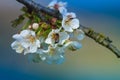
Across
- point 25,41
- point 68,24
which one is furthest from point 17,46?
point 68,24

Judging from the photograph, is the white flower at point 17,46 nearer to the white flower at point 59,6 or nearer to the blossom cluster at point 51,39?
the blossom cluster at point 51,39

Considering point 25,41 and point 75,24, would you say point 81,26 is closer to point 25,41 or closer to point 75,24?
point 75,24

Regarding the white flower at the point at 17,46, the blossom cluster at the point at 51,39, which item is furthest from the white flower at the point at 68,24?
the white flower at the point at 17,46

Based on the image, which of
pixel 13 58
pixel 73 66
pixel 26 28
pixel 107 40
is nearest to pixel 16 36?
pixel 26 28

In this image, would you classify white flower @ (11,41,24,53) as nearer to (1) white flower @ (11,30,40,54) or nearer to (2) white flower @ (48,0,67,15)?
(1) white flower @ (11,30,40,54)

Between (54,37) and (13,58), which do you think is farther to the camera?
(13,58)

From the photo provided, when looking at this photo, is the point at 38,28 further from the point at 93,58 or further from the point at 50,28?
the point at 93,58
